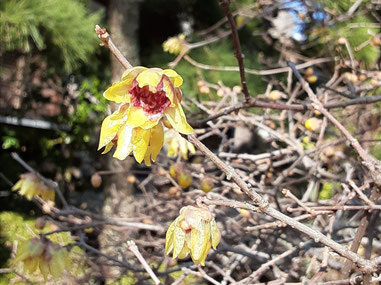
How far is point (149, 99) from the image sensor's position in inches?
24.4

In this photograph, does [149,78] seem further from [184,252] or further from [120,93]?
[184,252]

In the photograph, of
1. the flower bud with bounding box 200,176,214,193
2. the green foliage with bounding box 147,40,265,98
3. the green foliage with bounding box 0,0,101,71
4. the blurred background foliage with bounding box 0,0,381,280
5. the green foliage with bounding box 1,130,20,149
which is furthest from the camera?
the green foliage with bounding box 1,130,20,149

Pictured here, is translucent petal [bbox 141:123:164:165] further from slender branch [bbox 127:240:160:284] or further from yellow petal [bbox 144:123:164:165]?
slender branch [bbox 127:240:160:284]

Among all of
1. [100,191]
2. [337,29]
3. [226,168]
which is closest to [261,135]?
[337,29]

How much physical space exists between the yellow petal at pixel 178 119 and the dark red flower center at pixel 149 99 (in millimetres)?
15

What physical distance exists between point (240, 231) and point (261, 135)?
0.85 m

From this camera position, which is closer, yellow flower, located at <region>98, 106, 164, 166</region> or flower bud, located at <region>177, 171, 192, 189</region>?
yellow flower, located at <region>98, 106, 164, 166</region>

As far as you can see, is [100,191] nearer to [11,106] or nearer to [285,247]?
[11,106]

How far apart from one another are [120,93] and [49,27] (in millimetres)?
1482

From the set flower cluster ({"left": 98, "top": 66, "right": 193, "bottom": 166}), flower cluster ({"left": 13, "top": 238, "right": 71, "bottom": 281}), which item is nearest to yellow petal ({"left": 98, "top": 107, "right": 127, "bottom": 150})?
flower cluster ({"left": 98, "top": 66, "right": 193, "bottom": 166})

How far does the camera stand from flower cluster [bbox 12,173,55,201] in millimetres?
1468

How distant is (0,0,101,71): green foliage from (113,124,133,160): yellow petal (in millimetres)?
1358

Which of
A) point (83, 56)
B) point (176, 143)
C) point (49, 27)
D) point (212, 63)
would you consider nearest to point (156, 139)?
point (176, 143)

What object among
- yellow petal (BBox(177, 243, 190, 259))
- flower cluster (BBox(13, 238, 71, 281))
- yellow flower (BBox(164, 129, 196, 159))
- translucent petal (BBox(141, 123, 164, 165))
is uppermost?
translucent petal (BBox(141, 123, 164, 165))
